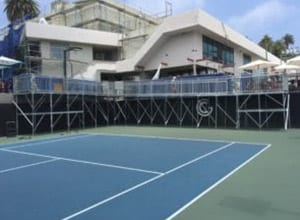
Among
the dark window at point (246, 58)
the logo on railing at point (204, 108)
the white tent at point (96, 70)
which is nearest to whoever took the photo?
the logo on railing at point (204, 108)

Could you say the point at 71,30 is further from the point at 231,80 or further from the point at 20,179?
the point at 20,179

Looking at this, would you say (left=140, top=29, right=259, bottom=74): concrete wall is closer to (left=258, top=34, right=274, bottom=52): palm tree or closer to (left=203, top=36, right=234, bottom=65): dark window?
(left=203, top=36, right=234, bottom=65): dark window

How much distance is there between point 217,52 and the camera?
3672 centimetres

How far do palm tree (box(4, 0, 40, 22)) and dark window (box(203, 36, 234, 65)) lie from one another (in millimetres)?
23834

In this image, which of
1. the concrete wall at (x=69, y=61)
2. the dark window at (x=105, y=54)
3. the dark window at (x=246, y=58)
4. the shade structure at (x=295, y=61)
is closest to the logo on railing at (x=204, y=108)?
the shade structure at (x=295, y=61)

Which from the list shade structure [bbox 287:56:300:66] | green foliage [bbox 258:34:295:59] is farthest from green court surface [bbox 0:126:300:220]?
green foliage [bbox 258:34:295:59]

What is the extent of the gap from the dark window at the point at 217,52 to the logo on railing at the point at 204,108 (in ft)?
29.4

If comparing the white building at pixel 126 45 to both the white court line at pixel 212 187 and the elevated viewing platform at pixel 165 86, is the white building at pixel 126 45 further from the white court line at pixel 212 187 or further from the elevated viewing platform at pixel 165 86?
the white court line at pixel 212 187

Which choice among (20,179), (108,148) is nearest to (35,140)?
(108,148)

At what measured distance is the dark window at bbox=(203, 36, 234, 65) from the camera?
3462 centimetres

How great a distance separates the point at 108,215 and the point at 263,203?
9.45 ft

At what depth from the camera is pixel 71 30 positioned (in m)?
35.2

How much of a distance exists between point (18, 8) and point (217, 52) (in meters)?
26.5

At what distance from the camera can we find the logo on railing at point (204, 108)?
84.8ft
